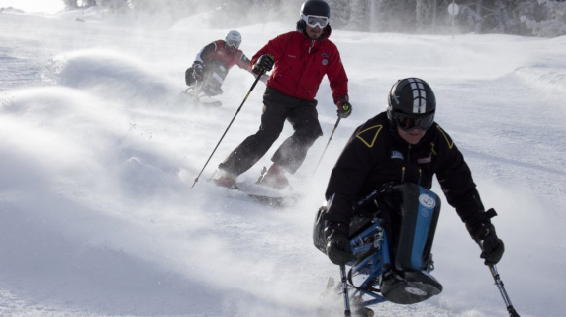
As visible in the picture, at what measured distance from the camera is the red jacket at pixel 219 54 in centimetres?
1113

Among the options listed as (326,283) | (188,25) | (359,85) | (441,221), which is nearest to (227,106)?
(359,85)

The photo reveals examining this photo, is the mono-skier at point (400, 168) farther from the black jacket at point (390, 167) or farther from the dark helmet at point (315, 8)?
the dark helmet at point (315, 8)

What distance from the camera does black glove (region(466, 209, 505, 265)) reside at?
3.27 meters

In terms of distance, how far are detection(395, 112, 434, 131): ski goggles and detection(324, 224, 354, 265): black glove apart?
2.29ft

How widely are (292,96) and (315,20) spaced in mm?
877


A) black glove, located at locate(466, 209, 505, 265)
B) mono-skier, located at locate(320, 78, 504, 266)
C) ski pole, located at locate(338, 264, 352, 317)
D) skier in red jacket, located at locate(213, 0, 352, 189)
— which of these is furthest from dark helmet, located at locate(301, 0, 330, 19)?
ski pole, located at locate(338, 264, 352, 317)

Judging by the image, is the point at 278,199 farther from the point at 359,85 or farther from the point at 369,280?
the point at 359,85

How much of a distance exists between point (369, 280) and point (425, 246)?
1.42ft

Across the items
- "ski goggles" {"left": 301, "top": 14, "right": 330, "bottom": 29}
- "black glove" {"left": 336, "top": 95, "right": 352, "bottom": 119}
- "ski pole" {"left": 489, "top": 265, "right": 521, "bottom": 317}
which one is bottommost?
"ski pole" {"left": 489, "top": 265, "right": 521, "bottom": 317}

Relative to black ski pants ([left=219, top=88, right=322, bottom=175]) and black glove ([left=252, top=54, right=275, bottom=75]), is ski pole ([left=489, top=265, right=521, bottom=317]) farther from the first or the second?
black glove ([left=252, top=54, right=275, bottom=75])

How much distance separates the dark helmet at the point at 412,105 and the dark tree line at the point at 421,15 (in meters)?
37.2

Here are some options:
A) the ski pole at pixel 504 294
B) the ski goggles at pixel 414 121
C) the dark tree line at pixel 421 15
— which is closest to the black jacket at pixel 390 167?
the ski goggles at pixel 414 121

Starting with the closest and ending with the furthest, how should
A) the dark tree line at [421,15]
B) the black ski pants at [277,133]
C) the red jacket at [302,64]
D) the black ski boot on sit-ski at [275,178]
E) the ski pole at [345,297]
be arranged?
the ski pole at [345,297] < the red jacket at [302,64] < the black ski pants at [277,133] < the black ski boot on sit-ski at [275,178] < the dark tree line at [421,15]

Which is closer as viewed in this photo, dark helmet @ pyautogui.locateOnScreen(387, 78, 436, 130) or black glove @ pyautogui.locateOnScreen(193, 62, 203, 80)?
dark helmet @ pyautogui.locateOnScreen(387, 78, 436, 130)
